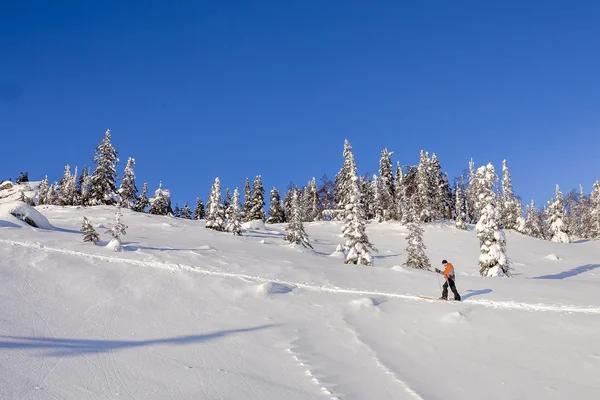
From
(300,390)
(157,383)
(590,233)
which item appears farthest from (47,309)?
(590,233)

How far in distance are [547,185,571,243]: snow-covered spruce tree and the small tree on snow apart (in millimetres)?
51806

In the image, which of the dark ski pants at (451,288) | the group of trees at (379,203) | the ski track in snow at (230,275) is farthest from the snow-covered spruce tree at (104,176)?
the dark ski pants at (451,288)

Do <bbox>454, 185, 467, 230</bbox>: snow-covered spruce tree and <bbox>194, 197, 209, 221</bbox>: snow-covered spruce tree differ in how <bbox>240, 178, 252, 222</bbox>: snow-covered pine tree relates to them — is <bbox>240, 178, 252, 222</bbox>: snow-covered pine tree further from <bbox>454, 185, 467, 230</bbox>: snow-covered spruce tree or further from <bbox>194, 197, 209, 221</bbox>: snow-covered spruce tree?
<bbox>454, 185, 467, 230</bbox>: snow-covered spruce tree

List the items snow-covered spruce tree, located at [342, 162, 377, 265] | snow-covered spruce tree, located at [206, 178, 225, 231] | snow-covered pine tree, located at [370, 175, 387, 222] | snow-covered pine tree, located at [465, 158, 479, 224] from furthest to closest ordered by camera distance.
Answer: snow-covered pine tree, located at [465, 158, 479, 224] → snow-covered pine tree, located at [370, 175, 387, 222] → snow-covered spruce tree, located at [206, 178, 225, 231] → snow-covered spruce tree, located at [342, 162, 377, 265]

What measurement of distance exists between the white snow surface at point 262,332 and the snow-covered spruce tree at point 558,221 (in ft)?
177

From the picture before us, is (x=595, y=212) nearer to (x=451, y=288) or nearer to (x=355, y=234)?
(x=355, y=234)

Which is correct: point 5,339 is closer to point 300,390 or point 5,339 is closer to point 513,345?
point 300,390

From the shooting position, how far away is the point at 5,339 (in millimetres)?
7945

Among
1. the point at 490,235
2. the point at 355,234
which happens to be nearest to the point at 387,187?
the point at 490,235

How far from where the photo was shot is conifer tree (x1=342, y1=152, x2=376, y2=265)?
28688 mm

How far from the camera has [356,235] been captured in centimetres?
2897

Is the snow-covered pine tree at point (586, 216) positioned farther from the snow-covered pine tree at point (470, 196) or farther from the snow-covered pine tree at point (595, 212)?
the snow-covered pine tree at point (470, 196)

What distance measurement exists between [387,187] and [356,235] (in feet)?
161

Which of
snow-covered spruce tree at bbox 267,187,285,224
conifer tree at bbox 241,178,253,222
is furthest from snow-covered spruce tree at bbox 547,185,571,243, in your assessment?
conifer tree at bbox 241,178,253,222
